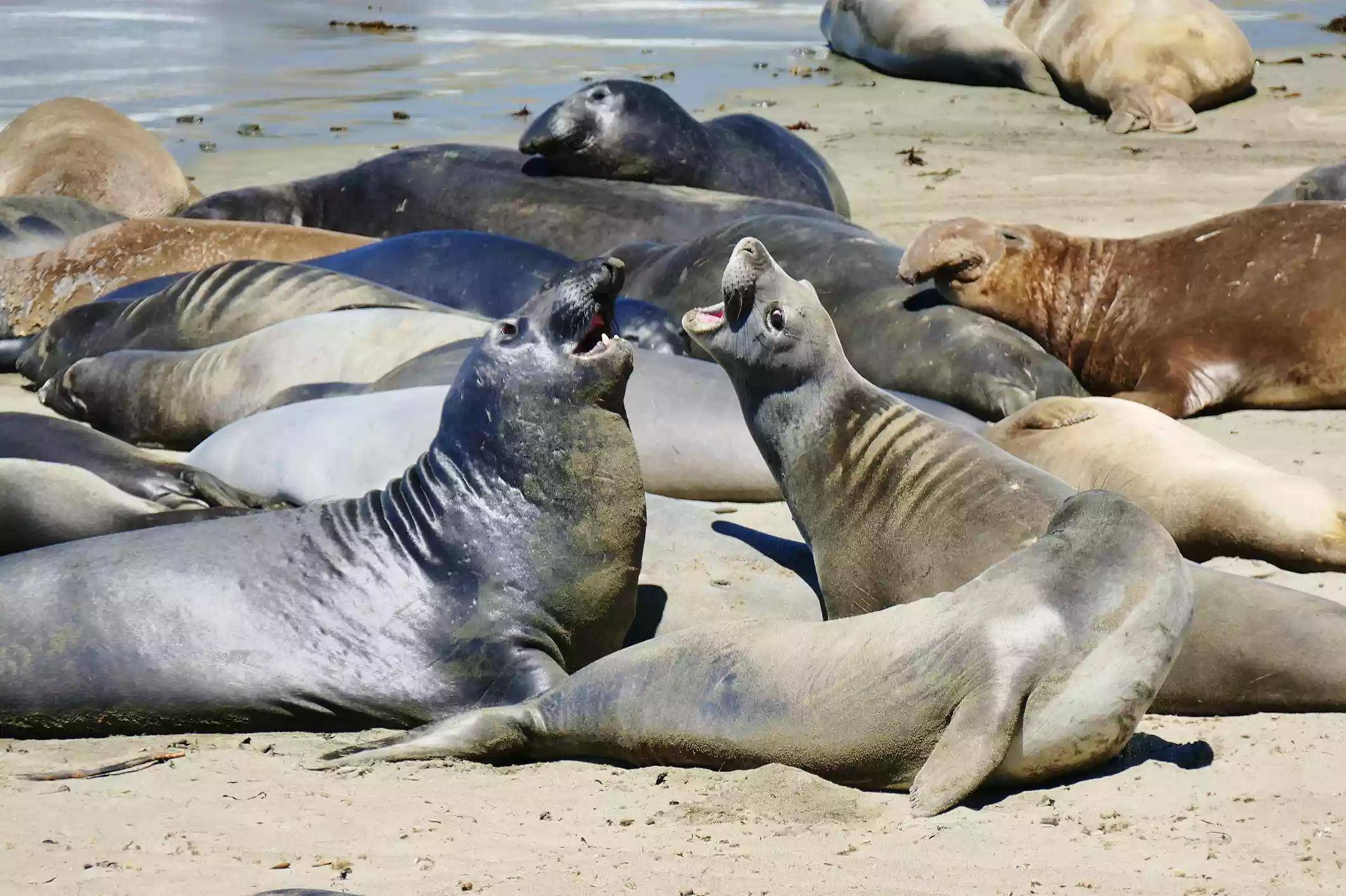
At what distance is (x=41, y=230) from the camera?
922 centimetres

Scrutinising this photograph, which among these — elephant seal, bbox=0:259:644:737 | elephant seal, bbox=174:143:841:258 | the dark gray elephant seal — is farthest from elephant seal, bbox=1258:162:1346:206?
elephant seal, bbox=0:259:644:737

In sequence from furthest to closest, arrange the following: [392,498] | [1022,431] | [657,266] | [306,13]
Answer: [306,13] < [657,266] < [1022,431] < [392,498]

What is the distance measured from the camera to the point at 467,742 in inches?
155

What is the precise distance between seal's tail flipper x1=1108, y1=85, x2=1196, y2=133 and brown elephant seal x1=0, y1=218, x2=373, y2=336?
20.5 feet

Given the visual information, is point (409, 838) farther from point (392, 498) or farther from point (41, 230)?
point (41, 230)

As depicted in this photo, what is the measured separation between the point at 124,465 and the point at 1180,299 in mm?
4272

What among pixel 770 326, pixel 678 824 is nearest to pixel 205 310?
pixel 770 326

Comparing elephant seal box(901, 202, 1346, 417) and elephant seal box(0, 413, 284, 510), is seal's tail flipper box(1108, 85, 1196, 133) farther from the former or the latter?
elephant seal box(0, 413, 284, 510)

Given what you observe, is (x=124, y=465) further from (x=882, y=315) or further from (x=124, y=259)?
(x=124, y=259)

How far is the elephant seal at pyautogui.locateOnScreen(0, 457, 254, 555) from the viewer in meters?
4.89

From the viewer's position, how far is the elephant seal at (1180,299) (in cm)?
686

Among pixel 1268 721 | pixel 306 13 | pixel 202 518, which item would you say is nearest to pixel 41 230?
pixel 202 518

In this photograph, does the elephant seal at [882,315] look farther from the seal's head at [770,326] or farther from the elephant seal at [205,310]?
the seal's head at [770,326]

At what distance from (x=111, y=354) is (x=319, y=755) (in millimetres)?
3509
